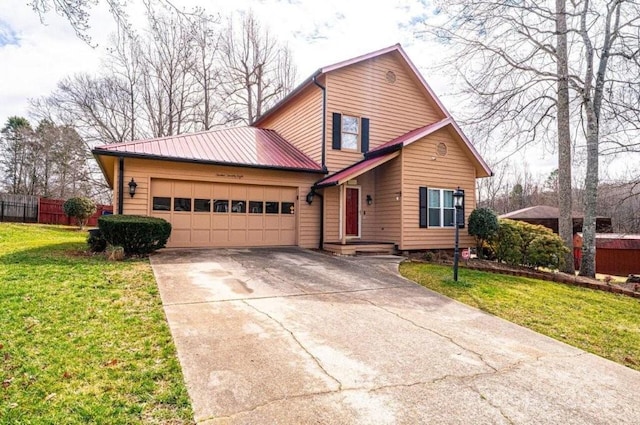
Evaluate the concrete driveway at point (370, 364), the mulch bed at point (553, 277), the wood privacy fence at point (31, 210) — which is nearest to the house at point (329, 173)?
the mulch bed at point (553, 277)

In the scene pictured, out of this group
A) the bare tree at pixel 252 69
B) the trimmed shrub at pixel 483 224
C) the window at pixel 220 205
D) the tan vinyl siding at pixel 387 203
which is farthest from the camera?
the bare tree at pixel 252 69

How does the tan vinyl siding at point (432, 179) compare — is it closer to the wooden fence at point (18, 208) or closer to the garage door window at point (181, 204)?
the garage door window at point (181, 204)

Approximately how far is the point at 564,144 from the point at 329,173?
7.92 metres

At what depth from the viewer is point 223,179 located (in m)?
11.2

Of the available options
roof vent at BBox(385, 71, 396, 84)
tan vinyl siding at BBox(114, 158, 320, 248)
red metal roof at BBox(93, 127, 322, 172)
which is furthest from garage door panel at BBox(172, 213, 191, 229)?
roof vent at BBox(385, 71, 396, 84)

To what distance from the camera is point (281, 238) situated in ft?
39.9

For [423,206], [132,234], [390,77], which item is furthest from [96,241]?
[390,77]

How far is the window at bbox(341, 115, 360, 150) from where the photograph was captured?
12635 mm

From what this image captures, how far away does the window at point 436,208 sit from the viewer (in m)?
11.9

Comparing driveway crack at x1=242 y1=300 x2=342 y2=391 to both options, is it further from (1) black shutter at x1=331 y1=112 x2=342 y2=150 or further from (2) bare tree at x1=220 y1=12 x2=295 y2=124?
(2) bare tree at x1=220 y1=12 x2=295 y2=124

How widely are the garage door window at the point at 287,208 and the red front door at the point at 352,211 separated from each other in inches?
78.4

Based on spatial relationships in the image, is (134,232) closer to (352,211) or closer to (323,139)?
(323,139)

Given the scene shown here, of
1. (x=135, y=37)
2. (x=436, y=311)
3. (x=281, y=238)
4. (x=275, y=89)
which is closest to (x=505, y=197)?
(x=275, y=89)

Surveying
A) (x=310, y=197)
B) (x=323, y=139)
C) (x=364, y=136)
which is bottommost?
(x=310, y=197)
